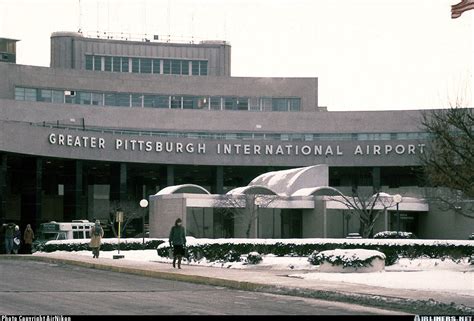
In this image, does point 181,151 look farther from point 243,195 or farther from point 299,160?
point 243,195

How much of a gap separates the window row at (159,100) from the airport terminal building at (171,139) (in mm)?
103

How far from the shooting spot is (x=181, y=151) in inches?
3088

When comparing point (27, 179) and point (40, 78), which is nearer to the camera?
point (27, 179)

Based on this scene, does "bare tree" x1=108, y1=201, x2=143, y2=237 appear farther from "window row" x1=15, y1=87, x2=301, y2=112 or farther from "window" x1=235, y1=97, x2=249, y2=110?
"window" x1=235, y1=97, x2=249, y2=110

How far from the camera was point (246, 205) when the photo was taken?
2441 inches

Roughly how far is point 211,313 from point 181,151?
6068 cm

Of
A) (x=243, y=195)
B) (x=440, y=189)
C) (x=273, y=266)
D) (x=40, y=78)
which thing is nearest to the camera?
(x=273, y=266)

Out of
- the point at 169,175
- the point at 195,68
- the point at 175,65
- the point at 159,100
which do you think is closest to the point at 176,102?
the point at 159,100

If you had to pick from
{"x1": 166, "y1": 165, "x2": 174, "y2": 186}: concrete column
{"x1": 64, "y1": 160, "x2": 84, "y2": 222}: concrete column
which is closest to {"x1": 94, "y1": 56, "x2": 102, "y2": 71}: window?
{"x1": 64, "y1": 160, "x2": 84, "y2": 222}: concrete column

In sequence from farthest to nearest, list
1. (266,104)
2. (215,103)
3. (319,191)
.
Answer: (266,104), (215,103), (319,191)

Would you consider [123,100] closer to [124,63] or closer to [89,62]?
[124,63]

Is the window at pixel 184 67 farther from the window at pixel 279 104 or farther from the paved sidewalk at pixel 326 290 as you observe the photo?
the paved sidewalk at pixel 326 290

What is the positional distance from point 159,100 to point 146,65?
41.1ft

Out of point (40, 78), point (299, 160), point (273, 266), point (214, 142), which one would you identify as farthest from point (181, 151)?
point (273, 266)
